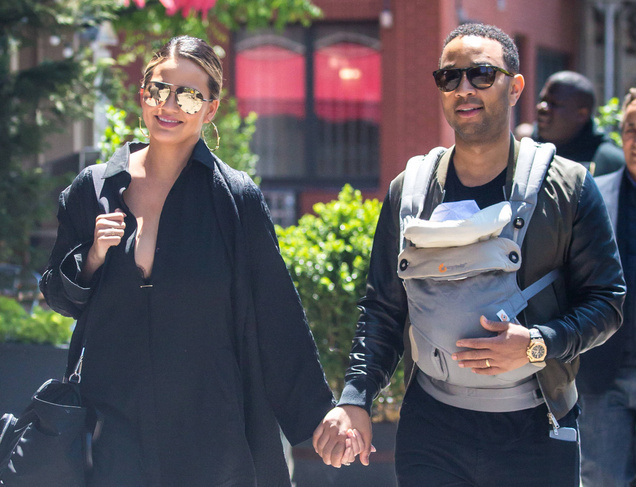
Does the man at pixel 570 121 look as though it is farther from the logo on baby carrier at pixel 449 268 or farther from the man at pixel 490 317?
the logo on baby carrier at pixel 449 268

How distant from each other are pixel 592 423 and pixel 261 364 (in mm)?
1718

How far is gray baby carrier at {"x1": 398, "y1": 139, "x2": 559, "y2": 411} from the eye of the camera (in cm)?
274

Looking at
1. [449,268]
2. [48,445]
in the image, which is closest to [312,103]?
[449,268]

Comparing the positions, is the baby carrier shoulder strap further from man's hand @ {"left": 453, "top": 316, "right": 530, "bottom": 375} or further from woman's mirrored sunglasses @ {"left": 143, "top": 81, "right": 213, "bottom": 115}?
woman's mirrored sunglasses @ {"left": 143, "top": 81, "right": 213, "bottom": 115}

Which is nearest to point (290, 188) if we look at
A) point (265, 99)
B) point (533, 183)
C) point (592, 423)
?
point (265, 99)

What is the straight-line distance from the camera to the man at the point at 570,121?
5406 millimetres

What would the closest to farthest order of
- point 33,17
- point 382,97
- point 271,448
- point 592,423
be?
point 271,448 → point 592,423 → point 33,17 → point 382,97

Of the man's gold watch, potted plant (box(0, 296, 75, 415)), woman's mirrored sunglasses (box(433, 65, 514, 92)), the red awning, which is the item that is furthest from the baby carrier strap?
→ the red awning

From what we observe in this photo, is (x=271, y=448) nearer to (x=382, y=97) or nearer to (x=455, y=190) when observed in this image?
(x=455, y=190)

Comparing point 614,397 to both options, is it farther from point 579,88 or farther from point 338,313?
point 579,88

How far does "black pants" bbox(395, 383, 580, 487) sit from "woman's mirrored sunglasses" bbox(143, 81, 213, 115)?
1273 millimetres

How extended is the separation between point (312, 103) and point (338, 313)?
28.8 feet

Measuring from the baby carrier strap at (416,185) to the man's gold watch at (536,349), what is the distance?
0.52 metres

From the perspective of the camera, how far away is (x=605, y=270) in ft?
9.29
